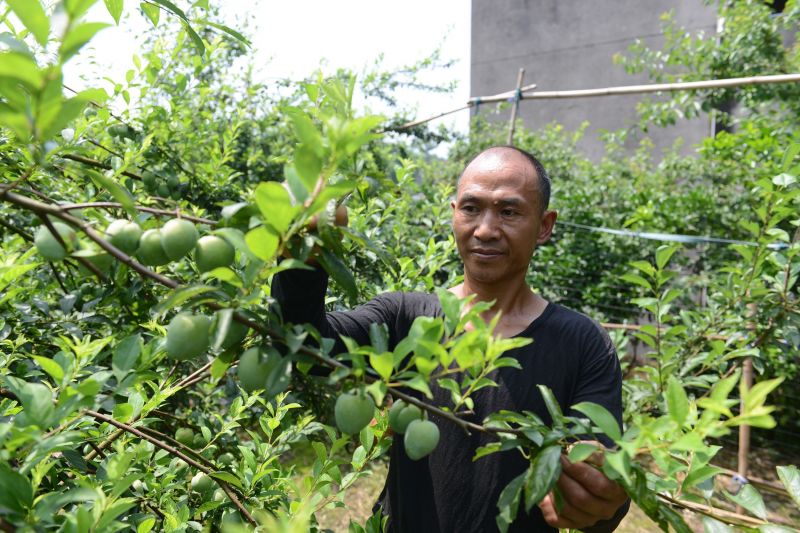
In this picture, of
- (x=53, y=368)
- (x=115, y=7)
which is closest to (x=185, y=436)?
(x=53, y=368)

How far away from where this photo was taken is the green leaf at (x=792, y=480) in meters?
0.90

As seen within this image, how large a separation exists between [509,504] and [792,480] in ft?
1.55

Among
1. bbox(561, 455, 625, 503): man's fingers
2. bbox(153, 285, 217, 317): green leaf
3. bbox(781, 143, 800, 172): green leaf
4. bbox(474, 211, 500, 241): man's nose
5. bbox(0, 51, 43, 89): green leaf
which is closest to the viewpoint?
bbox(0, 51, 43, 89): green leaf

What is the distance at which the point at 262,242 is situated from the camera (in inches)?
25.7

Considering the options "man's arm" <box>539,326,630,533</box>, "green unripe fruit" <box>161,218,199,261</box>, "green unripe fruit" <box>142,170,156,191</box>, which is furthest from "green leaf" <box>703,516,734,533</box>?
"green unripe fruit" <box>142,170,156,191</box>

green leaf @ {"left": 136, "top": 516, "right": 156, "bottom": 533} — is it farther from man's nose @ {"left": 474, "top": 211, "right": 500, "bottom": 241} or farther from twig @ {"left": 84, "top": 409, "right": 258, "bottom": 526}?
man's nose @ {"left": 474, "top": 211, "right": 500, "bottom": 241}

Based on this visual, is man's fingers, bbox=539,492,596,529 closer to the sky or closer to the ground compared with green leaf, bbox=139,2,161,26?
closer to the ground

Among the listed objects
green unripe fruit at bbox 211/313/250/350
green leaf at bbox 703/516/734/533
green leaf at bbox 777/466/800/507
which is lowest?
green leaf at bbox 777/466/800/507

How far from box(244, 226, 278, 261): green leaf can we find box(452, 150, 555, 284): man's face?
924mm

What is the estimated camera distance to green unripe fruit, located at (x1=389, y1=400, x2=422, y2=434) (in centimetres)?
77

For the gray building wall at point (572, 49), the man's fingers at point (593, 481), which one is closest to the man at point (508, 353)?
the man's fingers at point (593, 481)

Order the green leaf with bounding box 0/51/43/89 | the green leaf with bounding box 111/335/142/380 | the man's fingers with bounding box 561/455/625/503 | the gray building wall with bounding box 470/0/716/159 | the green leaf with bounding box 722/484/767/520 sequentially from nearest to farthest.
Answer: the green leaf with bounding box 0/51/43/89 < the green leaf with bounding box 111/335/142/380 < the green leaf with bounding box 722/484/767/520 < the man's fingers with bounding box 561/455/625/503 < the gray building wall with bounding box 470/0/716/159

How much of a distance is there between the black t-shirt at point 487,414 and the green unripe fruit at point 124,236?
2.07ft

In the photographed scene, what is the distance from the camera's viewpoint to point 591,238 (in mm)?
5836
